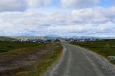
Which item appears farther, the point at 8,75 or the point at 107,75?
the point at 8,75

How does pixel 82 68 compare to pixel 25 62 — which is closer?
pixel 82 68

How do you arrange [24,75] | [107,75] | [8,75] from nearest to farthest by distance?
[107,75] → [24,75] → [8,75]

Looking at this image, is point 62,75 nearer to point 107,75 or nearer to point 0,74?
point 107,75

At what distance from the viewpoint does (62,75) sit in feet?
75.1

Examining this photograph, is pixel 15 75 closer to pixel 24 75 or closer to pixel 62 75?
pixel 24 75

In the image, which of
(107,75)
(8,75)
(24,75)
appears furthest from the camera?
(8,75)

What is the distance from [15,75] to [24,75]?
64.0 inches

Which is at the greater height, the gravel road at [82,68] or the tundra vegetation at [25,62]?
the gravel road at [82,68]

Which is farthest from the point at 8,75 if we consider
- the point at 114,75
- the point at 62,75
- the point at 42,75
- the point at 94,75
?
the point at 114,75

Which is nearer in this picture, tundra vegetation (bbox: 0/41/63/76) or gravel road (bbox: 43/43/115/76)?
gravel road (bbox: 43/43/115/76)

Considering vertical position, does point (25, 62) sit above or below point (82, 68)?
below

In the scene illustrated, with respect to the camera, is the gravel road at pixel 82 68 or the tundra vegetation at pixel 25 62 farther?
the tundra vegetation at pixel 25 62

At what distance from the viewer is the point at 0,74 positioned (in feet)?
94.5

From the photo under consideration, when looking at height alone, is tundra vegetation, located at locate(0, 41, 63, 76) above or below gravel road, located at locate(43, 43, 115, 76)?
below
